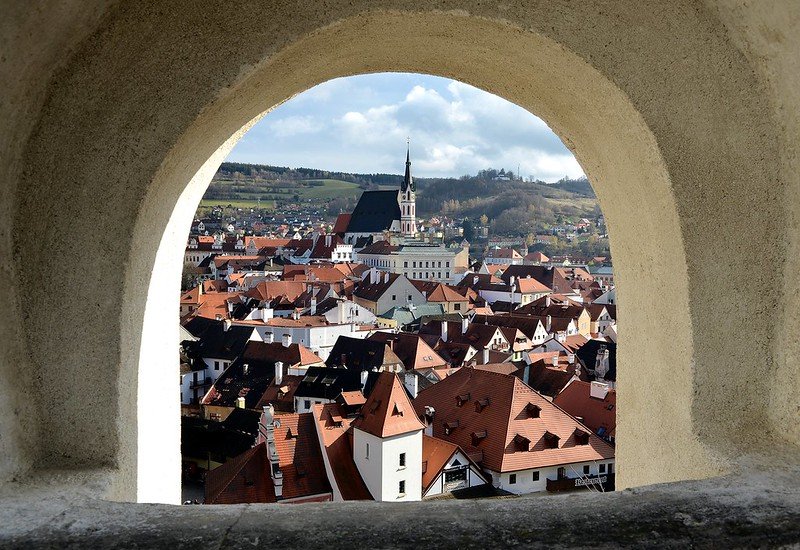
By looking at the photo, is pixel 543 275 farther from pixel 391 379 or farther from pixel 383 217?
pixel 391 379

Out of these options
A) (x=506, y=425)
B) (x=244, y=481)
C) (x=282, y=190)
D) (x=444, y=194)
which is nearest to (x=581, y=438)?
(x=506, y=425)

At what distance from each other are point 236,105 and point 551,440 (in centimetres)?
2253

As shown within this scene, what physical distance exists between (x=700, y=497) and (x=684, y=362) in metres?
0.66

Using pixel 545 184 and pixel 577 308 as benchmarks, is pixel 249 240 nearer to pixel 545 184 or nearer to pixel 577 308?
pixel 577 308

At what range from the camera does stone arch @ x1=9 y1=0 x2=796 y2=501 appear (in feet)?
7.38

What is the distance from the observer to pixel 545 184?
16788cm

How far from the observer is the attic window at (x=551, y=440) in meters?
23.6

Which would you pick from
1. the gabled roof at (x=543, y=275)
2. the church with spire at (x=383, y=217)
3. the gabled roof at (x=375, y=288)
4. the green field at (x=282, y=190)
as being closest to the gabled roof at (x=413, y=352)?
the gabled roof at (x=375, y=288)

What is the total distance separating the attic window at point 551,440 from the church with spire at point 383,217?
8283cm

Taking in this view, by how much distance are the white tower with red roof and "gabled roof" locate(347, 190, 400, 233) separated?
88.4 m

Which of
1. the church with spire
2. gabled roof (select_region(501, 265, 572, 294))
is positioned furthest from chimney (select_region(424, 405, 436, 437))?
the church with spire

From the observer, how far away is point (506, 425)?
23703 mm

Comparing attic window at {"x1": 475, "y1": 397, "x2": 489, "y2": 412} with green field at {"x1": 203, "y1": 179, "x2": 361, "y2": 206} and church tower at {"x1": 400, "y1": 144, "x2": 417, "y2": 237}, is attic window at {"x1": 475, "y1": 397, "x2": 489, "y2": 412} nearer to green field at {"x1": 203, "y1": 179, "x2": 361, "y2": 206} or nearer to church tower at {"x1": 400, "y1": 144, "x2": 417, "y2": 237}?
church tower at {"x1": 400, "y1": 144, "x2": 417, "y2": 237}

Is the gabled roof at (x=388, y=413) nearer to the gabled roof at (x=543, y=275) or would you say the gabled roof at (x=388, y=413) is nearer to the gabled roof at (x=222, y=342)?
the gabled roof at (x=222, y=342)
